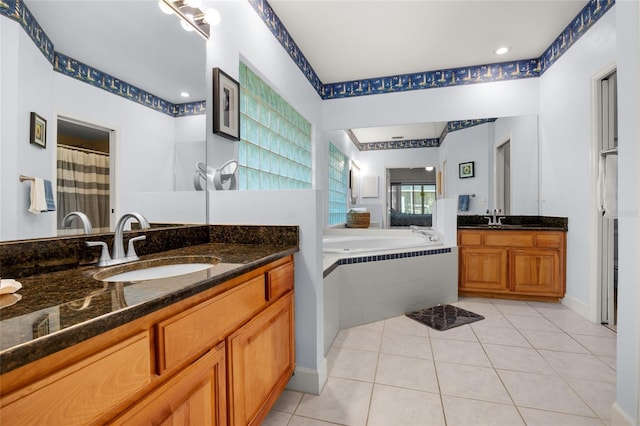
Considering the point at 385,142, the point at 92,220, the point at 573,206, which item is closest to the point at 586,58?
the point at 573,206

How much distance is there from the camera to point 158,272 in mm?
1202

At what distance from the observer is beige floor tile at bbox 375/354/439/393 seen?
66.3 inches

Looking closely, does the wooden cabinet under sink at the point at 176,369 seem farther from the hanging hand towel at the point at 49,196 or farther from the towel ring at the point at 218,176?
the towel ring at the point at 218,176

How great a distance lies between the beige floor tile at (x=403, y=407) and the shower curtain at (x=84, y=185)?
1453 millimetres

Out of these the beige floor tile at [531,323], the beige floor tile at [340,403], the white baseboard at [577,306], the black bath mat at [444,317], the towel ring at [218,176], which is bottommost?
the beige floor tile at [340,403]

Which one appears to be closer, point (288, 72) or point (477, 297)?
point (288, 72)

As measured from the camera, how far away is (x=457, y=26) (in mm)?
2857

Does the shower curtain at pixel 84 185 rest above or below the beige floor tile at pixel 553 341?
above

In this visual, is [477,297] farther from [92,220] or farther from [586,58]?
[92,220]

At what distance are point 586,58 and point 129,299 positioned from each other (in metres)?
3.66

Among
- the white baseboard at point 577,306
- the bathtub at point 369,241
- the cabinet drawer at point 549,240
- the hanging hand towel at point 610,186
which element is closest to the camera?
the hanging hand towel at point 610,186

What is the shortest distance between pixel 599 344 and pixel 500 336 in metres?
0.63

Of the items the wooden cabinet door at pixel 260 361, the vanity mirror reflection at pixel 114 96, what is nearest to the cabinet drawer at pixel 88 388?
the wooden cabinet door at pixel 260 361

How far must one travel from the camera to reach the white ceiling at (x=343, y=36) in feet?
3.64
